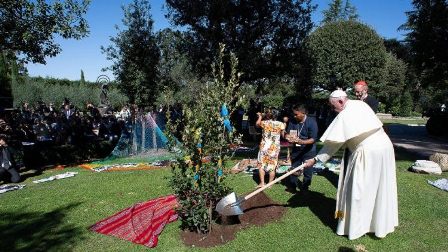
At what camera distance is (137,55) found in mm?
22281

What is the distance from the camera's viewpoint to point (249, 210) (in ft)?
20.0

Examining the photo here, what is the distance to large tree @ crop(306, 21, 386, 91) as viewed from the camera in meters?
33.2

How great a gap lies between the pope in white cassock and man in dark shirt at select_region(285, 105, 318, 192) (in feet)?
5.92

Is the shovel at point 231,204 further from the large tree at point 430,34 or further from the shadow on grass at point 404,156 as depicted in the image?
the large tree at point 430,34

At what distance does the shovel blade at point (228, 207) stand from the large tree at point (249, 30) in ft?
36.9

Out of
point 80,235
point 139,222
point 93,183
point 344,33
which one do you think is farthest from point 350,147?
point 344,33

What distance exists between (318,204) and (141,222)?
3.08 meters

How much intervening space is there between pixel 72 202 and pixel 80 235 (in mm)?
2097

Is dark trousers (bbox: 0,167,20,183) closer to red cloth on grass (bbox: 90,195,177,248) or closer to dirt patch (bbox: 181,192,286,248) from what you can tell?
red cloth on grass (bbox: 90,195,177,248)

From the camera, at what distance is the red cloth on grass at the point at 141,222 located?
17.7 ft

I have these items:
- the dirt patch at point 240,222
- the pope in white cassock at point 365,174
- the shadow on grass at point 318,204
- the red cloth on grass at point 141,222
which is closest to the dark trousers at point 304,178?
the shadow on grass at point 318,204

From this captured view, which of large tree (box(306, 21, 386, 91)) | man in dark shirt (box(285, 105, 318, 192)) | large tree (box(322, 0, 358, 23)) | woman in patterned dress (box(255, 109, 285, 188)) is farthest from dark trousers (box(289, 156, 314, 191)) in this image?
large tree (box(322, 0, 358, 23))

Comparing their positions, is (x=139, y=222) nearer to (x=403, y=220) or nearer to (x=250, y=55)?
(x=403, y=220)

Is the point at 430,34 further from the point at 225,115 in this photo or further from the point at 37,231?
the point at 37,231
